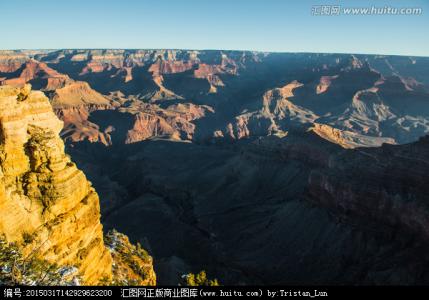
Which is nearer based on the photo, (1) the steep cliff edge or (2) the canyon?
(1) the steep cliff edge

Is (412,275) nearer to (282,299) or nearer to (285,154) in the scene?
(282,299)

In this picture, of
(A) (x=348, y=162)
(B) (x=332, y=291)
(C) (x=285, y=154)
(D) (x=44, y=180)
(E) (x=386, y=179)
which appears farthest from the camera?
(C) (x=285, y=154)

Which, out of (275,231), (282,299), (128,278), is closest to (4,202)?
(128,278)
